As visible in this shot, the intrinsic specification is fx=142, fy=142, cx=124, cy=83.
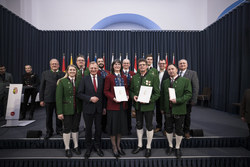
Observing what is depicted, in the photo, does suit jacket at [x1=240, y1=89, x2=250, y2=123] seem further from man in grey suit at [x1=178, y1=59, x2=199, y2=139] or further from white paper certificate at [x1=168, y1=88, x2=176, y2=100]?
white paper certificate at [x1=168, y1=88, x2=176, y2=100]

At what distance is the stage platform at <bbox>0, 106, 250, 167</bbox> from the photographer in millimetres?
2436

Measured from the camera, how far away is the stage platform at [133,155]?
2.44m

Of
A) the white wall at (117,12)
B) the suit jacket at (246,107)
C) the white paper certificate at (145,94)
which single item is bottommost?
the suit jacket at (246,107)

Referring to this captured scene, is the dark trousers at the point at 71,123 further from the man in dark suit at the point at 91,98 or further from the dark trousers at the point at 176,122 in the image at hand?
the dark trousers at the point at 176,122

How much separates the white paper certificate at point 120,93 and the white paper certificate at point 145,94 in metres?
0.23

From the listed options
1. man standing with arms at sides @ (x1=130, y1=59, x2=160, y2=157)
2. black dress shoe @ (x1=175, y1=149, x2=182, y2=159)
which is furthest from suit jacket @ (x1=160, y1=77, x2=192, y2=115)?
black dress shoe @ (x1=175, y1=149, x2=182, y2=159)

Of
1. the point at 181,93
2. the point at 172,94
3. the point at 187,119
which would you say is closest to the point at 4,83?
the point at 172,94

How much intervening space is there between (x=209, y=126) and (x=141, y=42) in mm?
5170

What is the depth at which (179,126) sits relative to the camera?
93.9 inches

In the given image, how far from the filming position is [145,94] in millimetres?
2277

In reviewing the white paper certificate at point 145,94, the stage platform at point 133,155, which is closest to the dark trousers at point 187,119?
the stage platform at point 133,155

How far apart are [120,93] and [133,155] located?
1156 mm

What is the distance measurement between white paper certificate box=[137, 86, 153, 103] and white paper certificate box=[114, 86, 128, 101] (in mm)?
234

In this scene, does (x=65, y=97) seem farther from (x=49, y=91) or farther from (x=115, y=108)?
(x=115, y=108)
